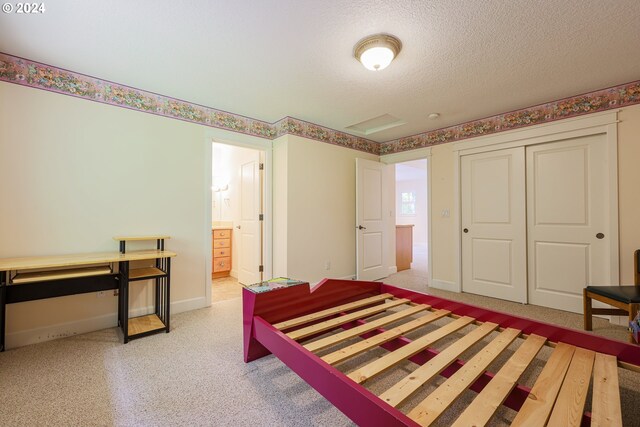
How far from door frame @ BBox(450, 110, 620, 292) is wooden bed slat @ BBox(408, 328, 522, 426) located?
6.67 feet

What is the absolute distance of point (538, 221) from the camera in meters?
3.18

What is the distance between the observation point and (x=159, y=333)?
241cm

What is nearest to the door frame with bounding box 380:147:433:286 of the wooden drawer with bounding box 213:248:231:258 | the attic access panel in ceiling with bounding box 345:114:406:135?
the attic access panel in ceiling with bounding box 345:114:406:135

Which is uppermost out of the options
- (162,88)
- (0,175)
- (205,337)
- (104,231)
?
→ (162,88)

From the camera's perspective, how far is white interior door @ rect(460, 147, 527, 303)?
330 centimetres

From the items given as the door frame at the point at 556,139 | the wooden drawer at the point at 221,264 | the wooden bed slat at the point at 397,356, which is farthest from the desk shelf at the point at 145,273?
the door frame at the point at 556,139

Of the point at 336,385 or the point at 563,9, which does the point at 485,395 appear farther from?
the point at 563,9

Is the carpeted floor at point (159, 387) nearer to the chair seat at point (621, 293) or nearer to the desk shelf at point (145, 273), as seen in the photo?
the desk shelf at point (145, 273)

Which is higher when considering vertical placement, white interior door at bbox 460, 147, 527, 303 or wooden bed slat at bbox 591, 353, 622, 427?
white interior door at bbox 460, 147, 527, 303

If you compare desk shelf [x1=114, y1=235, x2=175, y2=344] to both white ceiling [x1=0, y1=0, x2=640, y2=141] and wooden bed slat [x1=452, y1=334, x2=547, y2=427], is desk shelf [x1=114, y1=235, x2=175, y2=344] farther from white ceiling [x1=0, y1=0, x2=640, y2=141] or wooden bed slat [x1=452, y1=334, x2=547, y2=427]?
wooden bed slat [x1=452, y1=334, x2=547, y2=427]

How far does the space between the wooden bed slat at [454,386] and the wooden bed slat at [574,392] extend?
288mm

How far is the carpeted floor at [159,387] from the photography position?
140 cm

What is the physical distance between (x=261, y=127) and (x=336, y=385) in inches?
126

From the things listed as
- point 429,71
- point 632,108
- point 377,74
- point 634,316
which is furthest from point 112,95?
point 632,108
